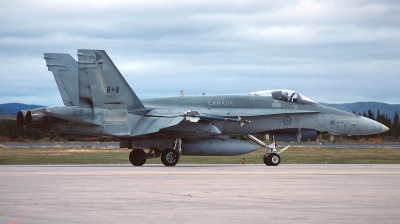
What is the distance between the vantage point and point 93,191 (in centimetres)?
1609

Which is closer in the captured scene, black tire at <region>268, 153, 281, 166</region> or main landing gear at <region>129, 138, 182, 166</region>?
main landing gear at <region>129, 138, 182, 166</region>

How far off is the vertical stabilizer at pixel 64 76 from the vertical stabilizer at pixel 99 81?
4315mm

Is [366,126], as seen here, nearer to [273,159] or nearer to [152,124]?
[273,159]

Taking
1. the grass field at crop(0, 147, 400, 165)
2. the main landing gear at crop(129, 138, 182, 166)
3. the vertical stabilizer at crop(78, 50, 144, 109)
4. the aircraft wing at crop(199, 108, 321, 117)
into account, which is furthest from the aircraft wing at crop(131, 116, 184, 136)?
the grass field at crop(0, 147, 400, 165)

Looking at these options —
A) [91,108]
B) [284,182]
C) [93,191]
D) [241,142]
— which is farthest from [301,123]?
[93,191]

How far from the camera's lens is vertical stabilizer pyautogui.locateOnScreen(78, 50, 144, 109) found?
1128 inches

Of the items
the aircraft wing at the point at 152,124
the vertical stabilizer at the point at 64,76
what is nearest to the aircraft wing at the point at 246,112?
the aircraft wing at the point at 152,124

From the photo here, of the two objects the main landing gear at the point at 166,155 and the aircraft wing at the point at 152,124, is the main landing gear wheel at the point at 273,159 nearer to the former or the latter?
the main landing gear at the point at 166,155

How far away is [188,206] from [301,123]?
20640mm

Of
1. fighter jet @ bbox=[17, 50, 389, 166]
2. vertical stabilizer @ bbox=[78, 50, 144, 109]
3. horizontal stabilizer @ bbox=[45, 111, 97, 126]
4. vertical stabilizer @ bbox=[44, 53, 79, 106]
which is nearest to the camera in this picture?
horizontal stabilizer @ bbox=[45, 111, 97, 126]

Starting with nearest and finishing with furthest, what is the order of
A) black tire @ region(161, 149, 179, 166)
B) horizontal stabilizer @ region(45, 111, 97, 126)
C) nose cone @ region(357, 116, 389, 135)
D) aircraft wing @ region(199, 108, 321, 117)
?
horizontal stabilizer @ region(45, 111, 97, 126)
black tire @ region(161, 149, 179, 166)
aircraft wing @ region(199, 108, 321, 117)
nose cone @ region(357, 116, 389, 135)

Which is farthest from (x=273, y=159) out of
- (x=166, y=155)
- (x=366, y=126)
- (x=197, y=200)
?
(x=197, y=200)

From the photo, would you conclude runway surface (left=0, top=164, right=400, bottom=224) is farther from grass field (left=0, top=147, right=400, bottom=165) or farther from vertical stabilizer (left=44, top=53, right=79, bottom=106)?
grass field (left=0, top=147, right=400, bottom=165)

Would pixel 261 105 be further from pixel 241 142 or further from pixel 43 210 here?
pixel 43 210
